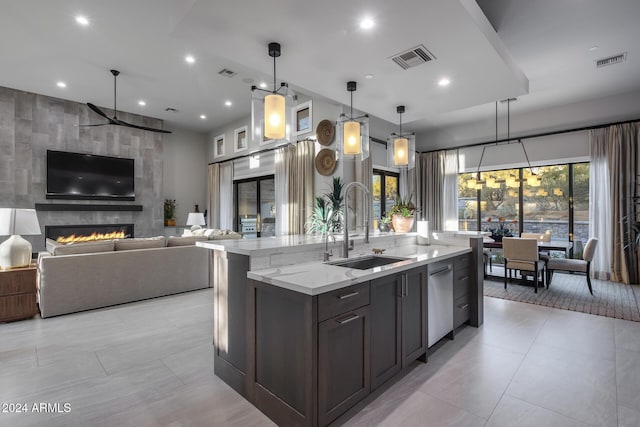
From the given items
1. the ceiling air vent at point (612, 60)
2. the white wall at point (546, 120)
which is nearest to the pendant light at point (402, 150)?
the ceiling air vent at point (612, 60)

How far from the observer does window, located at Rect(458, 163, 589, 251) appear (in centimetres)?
615

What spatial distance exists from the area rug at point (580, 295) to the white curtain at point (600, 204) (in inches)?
13.7

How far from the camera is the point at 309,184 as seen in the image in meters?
5.88

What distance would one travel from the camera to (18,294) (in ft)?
→ 11.2

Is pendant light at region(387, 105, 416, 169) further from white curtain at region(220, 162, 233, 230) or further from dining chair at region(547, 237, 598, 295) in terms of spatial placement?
white curtain at region(220, 162, 233, 230)

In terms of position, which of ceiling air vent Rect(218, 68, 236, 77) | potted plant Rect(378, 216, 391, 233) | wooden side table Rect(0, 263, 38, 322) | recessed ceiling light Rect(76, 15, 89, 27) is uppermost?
ceiling air vent Rect(218, 68, 236, 77)

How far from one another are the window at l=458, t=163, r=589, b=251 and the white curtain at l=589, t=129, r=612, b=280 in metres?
0.40

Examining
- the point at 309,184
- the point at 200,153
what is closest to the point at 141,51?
the point at 309,184

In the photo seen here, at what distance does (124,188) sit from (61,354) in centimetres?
554

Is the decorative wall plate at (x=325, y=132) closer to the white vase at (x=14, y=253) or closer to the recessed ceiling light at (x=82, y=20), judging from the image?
the recessed ceiling light at (x=82, y=20)

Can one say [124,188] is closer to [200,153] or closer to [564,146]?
[200,153]

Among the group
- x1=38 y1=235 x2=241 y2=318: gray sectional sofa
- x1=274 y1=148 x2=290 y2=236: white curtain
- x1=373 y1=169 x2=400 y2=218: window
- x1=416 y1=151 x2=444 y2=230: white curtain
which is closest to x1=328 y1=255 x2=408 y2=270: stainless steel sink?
x1=38 y1=235 x2=241 y2=318: gray sectional sofa

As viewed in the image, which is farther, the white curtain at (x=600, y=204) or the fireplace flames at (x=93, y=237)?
the fireplace flames at (x=93, y=237)

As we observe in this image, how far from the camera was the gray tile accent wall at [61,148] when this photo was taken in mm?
5969
